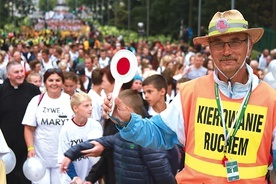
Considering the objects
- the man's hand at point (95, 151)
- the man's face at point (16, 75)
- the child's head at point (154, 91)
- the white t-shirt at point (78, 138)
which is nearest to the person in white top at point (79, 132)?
the white t-shirt at point (78, 138)

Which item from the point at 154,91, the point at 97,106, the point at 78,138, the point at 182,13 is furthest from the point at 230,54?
the point at 182,13

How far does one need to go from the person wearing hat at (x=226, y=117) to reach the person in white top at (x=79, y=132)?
3528 millimetres

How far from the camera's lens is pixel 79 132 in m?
8.09

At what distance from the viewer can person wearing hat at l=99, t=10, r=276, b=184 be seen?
13.9ft

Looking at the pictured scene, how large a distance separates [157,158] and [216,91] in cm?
186

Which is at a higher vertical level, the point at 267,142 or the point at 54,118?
the point at 267,142

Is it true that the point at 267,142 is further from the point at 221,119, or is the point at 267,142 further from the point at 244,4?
the point at 244,4

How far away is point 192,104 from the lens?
443cm

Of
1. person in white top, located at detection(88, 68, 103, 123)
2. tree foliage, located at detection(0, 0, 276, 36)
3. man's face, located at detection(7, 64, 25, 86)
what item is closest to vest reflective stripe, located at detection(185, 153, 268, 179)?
person in white top, located at detection(88, 68, 103, 123)

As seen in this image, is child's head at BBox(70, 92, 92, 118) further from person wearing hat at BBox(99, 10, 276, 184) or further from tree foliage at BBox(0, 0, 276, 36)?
tree foliage at BBox(0, 0, 276, 36)

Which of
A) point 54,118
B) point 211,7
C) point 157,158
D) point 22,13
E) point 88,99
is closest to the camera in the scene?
point 157,158

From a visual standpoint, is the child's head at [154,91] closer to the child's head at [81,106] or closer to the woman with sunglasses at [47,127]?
the child's head at [81,106]

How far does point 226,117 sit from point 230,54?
0.37m

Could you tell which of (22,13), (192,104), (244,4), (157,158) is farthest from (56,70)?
(22,13)
